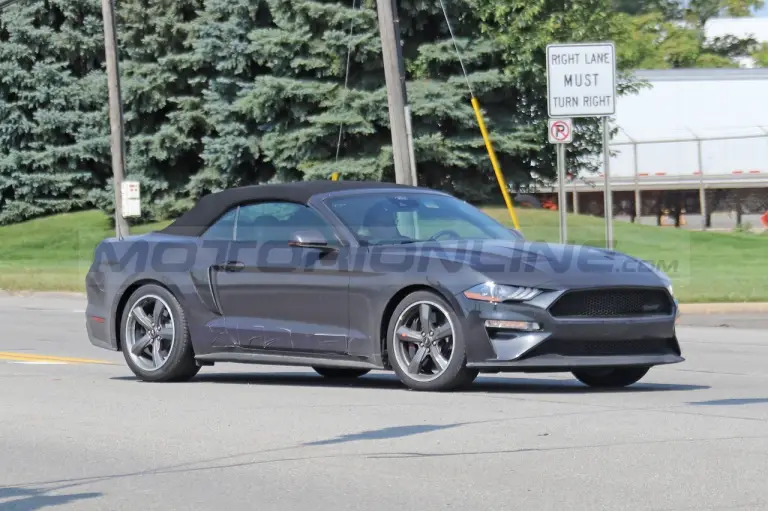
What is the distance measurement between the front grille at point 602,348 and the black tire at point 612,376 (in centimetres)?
45

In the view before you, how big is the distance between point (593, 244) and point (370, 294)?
2384cm

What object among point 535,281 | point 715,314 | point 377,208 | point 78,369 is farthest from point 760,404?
point 715,314

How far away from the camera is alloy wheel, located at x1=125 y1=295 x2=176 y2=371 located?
11.4 meters

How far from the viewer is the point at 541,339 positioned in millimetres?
→ 9523

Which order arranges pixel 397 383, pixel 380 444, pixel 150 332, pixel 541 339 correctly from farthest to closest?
1. pixel 150 332
2. pixel 397 383
3. pixel 541 339
4. pixel 380 444

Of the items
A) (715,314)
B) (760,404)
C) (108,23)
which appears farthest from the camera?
(108,23)

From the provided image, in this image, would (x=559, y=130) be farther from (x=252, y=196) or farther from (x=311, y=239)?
(x=311, y=239)

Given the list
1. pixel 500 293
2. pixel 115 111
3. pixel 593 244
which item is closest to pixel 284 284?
pixel 500 293

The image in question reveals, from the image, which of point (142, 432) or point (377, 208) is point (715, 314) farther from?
point (142, 432)

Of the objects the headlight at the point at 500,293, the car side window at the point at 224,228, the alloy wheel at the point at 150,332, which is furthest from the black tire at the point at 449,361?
the alloy wheel at the point at 150,332

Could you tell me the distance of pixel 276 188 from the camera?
11117mm

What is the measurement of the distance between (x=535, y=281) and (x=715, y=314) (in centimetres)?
1018

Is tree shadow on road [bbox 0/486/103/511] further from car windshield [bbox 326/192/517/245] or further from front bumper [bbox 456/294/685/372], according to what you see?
car windshield [bbox 326/192/517/245]

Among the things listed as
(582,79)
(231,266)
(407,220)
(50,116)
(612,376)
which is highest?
(50,116)
